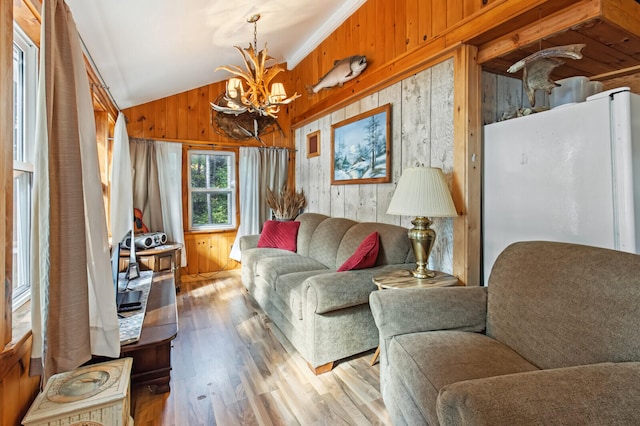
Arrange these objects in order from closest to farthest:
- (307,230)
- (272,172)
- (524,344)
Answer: (524,344) → (307,230) → (272,172)

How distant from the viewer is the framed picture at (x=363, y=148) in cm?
289

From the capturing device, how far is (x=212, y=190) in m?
4.58

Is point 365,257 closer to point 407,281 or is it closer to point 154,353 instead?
point 407,281

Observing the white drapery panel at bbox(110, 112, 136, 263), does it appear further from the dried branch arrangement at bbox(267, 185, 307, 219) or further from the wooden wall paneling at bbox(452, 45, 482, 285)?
the wooden wall paneling at bbox(452, 45, 482, 285)

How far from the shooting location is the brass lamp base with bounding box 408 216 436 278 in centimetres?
211

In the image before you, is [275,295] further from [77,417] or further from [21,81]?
[21,81]

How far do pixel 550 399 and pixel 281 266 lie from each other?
2.33 metres

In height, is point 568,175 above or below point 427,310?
above

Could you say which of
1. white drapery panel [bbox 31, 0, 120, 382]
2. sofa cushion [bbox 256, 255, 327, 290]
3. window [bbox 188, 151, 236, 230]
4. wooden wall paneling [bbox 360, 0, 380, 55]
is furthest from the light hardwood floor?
wooden wall paneling [bbox 360, 0, 380, 55]

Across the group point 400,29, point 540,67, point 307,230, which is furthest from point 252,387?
point 400,29

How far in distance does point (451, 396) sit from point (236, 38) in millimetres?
3549

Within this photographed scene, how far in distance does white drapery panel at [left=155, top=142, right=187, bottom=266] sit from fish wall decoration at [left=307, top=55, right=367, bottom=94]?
2.17 metres

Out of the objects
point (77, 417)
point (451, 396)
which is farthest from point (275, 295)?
point (451, 396)

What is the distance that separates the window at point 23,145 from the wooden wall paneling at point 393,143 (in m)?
2.48
